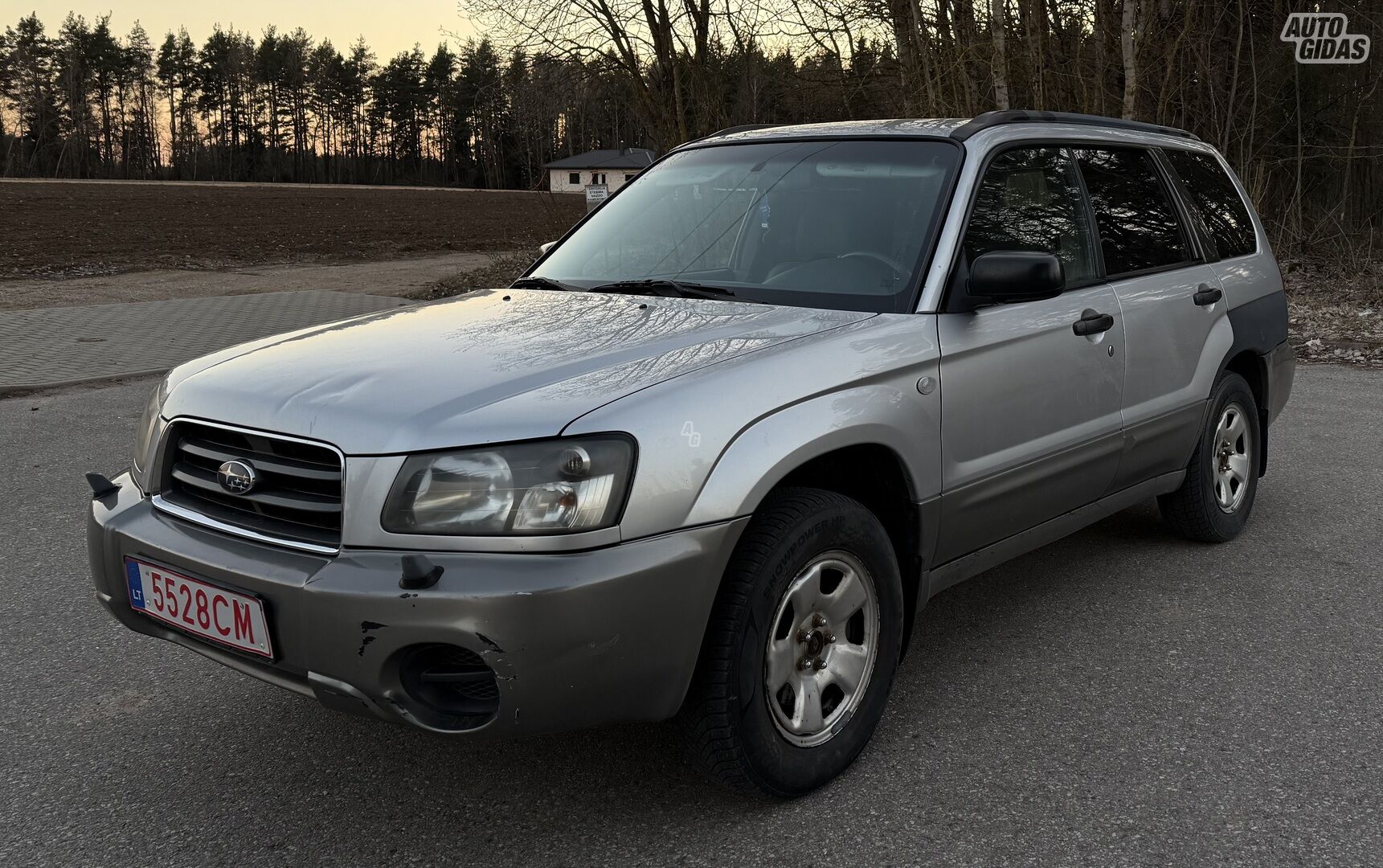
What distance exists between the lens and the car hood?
242 cm

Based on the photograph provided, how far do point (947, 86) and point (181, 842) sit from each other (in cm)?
1336

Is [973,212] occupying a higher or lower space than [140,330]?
higher

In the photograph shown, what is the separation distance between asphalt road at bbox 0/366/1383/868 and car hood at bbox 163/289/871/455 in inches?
37.8

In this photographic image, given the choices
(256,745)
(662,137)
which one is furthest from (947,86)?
(256,745)

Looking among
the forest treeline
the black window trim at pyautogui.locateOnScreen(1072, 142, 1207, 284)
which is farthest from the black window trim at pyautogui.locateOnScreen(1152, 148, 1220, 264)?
the forest treeline

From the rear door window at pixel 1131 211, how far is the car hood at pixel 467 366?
137cm

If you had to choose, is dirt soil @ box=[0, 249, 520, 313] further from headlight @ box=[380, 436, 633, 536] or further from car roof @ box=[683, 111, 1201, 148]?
headlight @ box=[380, 436, 633, 536]

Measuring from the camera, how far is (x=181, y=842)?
266 centimetres

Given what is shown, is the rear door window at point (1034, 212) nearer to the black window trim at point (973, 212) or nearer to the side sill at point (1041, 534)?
the black window trim at point (973, 212)

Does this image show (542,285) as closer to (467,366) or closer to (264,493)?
(467,366)

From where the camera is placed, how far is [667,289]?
3.50 m

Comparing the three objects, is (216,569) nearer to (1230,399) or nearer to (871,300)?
(871,300)

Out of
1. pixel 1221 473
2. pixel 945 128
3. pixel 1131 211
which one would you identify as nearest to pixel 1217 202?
pixel 1131 211

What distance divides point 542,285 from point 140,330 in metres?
9.93
